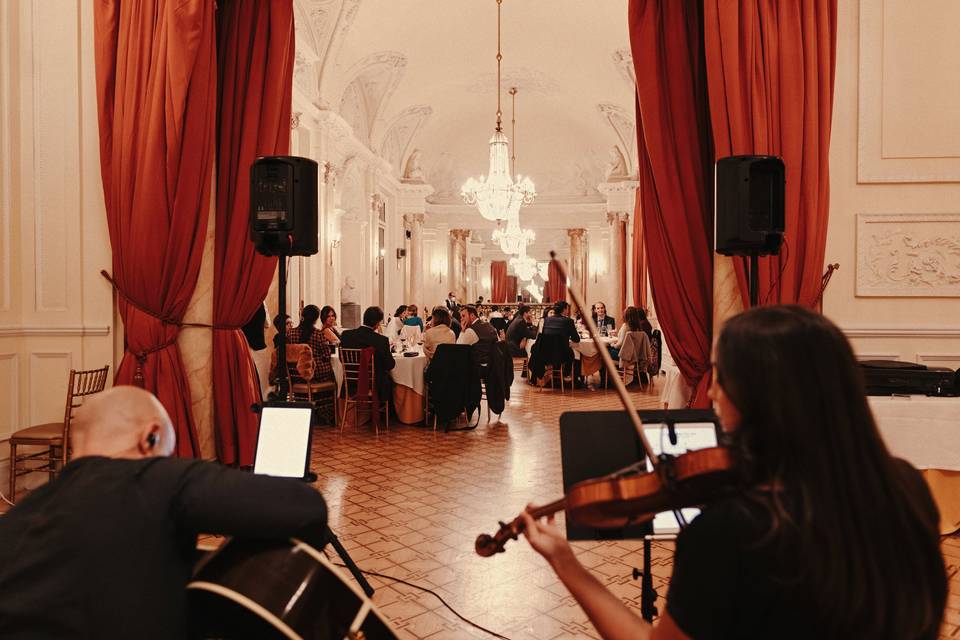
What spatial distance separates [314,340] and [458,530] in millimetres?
3327

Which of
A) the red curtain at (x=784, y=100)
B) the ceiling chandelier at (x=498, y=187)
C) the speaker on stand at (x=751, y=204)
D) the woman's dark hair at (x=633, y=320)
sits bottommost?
the woman's dark hair at (x=633, y=320)

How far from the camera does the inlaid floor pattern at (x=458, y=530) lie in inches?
105

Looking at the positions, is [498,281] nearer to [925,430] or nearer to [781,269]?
[781,269]

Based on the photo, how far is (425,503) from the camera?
4.14 meters

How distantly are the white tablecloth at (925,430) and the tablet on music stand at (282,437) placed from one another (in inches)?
110

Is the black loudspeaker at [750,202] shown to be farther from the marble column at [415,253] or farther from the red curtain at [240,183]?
the marble column at [415,253]

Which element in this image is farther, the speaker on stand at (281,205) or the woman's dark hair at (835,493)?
the speaker on stand at (281,205)

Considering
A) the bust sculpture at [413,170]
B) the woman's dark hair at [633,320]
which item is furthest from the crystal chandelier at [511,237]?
the woman's dark hair at [633,320]

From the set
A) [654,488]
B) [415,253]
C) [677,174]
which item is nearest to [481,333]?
[677,174]

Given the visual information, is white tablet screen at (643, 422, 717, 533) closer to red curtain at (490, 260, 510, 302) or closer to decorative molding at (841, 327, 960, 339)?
decorative molding at (841, 327, 960, 339)

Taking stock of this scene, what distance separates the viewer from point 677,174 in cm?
399

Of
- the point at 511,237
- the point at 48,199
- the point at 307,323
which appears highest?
the point at 511,237

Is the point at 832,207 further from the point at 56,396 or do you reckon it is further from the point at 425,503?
the point at 56,396

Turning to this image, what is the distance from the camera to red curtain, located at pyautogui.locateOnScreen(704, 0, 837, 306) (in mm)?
3723
